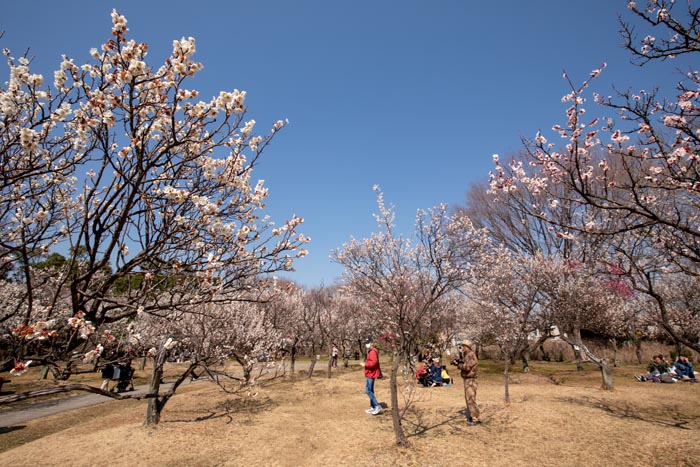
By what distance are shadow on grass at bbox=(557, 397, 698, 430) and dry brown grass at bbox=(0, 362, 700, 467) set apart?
3 cm

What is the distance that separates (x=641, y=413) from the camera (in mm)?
9469

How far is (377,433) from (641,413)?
300 inches

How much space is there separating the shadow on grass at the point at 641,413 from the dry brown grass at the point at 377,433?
3cm

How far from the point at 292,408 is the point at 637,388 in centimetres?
1347

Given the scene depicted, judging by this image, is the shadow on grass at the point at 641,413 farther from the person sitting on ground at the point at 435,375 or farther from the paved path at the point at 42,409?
the paved path at the point at 42,409

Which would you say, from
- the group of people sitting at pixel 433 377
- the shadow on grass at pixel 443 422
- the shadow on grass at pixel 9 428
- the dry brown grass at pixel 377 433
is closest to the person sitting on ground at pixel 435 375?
the group of people sitting at pixel 433 377

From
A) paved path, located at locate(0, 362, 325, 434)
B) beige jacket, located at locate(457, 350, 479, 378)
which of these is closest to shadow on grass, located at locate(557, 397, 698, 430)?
beige jacket, located at locate(457, 350, 479, 378)

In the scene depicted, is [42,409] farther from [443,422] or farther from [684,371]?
[684,371]

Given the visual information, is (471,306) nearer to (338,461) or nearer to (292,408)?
(292,408)

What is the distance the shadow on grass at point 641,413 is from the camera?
848 centimetres

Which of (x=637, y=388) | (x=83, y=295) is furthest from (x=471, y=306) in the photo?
(x=83, y=295)

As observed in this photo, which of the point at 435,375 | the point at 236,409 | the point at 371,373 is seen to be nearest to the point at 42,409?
the point at 236,409

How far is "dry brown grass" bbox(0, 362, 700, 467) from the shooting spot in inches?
271

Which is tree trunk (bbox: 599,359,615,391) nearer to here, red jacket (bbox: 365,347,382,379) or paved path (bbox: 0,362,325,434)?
red jacket (bbox: 365,347,382,379)
